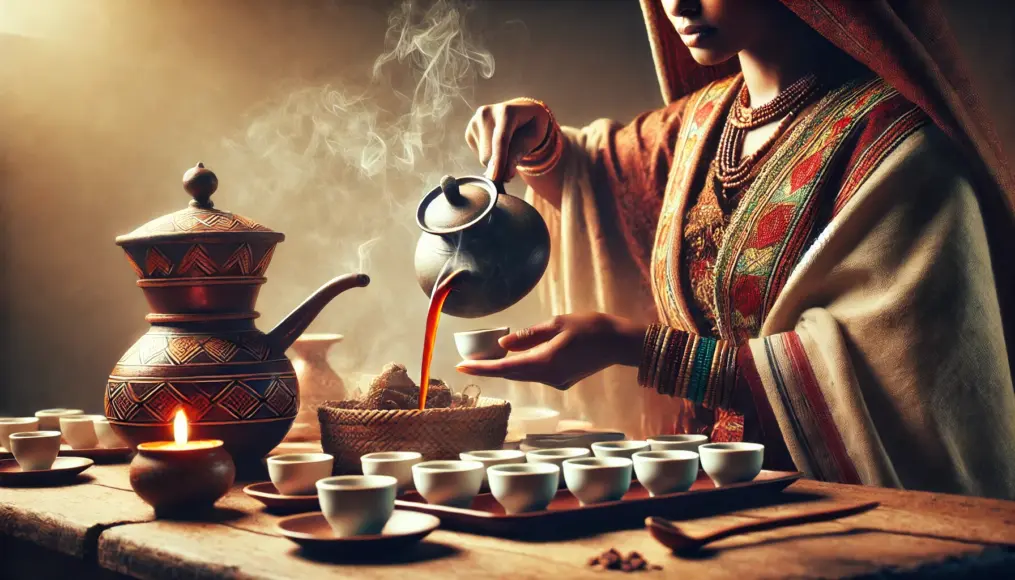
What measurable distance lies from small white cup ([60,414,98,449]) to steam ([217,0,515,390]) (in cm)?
232

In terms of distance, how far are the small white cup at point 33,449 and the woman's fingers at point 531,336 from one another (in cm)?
81

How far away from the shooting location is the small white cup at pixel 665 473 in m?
1.31

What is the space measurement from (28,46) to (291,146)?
47.0 inches

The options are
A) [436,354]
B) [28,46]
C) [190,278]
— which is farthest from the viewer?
[436,354]

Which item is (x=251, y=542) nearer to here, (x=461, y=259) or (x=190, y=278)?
(x=190, y=278)

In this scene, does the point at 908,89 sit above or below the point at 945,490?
above

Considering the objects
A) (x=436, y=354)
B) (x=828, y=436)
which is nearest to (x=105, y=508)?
(x=828, y=436)

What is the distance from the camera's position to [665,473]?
4.30ft

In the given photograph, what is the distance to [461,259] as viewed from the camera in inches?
71.5

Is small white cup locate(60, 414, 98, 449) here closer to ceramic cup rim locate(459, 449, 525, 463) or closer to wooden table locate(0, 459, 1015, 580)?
wooden table locate(0, 459, 1015, 580)

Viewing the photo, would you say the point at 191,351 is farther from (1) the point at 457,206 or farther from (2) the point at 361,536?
(2) the point at 361,536

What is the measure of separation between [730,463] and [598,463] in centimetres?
22

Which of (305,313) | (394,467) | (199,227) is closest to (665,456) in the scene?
(394,467)

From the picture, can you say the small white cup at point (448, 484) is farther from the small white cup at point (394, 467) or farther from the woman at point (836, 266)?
the woman at point (836, 266)
